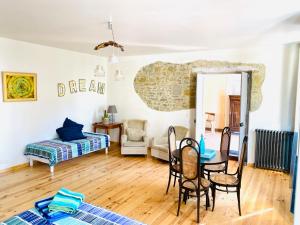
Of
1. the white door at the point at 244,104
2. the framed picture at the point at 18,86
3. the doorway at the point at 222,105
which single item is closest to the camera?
the framed picture at the point at 18,86

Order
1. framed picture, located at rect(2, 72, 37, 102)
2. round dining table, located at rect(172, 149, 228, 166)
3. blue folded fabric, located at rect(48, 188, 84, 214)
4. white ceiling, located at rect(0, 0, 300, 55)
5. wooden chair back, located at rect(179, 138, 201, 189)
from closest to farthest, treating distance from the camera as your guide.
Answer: blue folded fabric, located at rect(48, 188, 84, 214) < white ceiling, located at rect(0, 0, 300, 55) < wooden chair back, located at rect(179, 138, 201, 189) < round dining table, located at rect(172, 149, 228, 166) < framed picture, located at rect(2, 72, 37, 102)

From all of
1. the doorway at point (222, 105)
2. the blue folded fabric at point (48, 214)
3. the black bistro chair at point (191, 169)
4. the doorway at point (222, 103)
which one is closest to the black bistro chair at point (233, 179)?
the black bistro chair at point (191, 169)

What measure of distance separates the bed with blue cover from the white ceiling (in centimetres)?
205

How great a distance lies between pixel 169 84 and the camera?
5949 mm

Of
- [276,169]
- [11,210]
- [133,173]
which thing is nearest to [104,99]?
[133,173]

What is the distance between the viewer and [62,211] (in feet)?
6.53

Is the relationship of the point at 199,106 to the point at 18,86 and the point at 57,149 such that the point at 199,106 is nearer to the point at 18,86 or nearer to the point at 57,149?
the point at 57,149

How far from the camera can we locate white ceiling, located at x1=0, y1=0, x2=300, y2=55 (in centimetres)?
258

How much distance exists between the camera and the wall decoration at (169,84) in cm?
565

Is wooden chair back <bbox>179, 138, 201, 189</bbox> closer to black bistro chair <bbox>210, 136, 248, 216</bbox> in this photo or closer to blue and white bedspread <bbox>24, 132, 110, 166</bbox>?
black bistro chair <bbox>210, 136, 248, 216</bbox>

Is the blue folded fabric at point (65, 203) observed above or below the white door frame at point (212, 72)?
below

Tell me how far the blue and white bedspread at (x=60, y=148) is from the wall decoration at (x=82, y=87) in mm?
1176

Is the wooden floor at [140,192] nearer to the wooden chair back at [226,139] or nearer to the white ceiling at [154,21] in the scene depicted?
the wooden chair back at [226,139]

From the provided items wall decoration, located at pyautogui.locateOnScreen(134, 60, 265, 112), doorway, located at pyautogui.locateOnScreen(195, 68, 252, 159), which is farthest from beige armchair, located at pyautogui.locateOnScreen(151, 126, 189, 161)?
doorway, located at pyautogui.locateOnScreen(195, 68, 252, 159)
